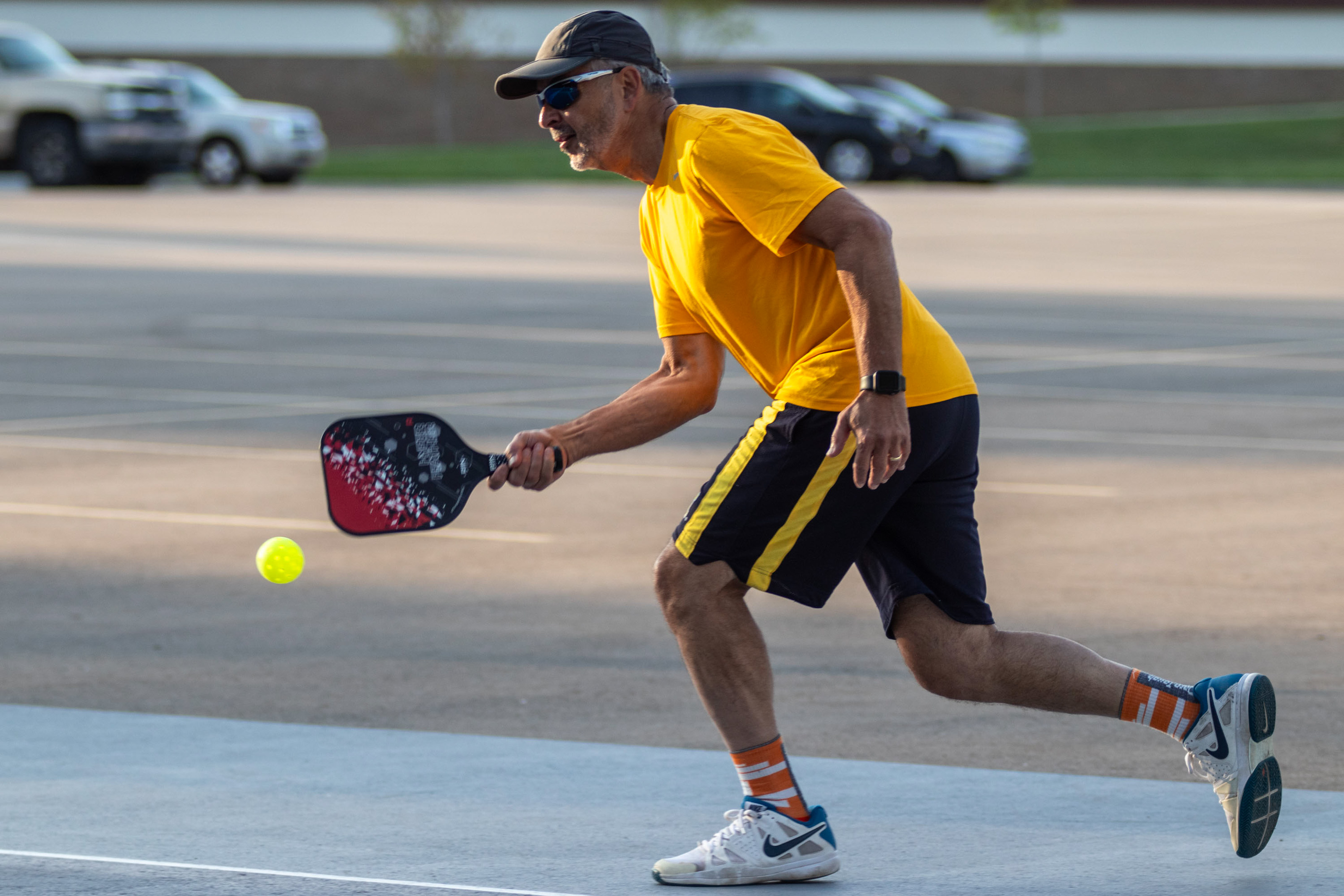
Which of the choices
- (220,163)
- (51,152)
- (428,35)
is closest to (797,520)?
(51,152)

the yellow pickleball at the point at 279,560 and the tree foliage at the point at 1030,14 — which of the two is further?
the tree foliage at the point at 1030,14

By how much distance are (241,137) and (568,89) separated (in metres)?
34.2

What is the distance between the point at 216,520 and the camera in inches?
364

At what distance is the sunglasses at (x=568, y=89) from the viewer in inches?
178

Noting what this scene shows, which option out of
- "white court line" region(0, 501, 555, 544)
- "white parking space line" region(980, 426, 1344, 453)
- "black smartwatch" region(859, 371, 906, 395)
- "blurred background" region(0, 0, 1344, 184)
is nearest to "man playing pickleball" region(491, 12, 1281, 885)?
"black smartwatch" region(859, 371, 906, 395)

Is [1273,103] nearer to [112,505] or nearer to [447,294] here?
[447,294]

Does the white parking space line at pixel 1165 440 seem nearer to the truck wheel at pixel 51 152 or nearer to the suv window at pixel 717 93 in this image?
the truck wheel at pixel 51 152

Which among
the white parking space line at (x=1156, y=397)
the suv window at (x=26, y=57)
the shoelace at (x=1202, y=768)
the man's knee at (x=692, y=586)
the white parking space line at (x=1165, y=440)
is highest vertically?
the man's knee at (x=692, y=586)

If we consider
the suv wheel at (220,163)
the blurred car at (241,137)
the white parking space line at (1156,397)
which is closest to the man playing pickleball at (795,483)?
the white parking space line at (1156,397)

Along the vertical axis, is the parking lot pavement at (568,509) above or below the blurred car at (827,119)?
above

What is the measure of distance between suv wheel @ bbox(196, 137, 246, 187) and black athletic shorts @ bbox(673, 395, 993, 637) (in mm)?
34760

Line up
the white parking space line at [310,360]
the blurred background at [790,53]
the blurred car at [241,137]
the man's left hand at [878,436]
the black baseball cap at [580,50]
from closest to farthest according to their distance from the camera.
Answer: the man's left hand at [878,436]
the black baseball cap at [580,50]
the white parking space line at [310,360]
the blurred car at [241,137]
the blurred background at [790,53]

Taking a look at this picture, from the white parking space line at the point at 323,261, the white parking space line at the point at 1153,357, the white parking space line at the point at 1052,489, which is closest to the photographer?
the white parking space line at the point at 1052,489

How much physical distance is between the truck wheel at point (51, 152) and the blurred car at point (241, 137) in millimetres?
2202
